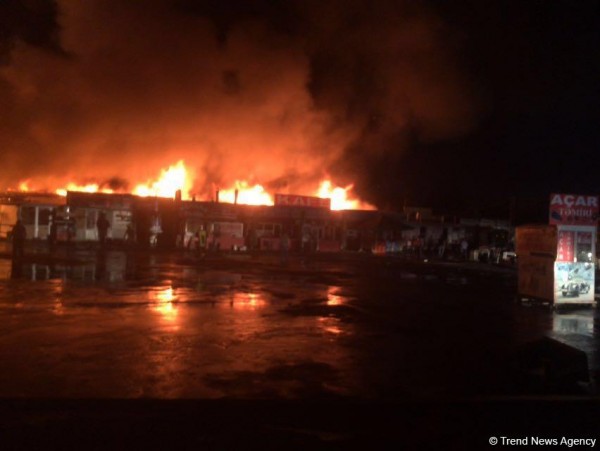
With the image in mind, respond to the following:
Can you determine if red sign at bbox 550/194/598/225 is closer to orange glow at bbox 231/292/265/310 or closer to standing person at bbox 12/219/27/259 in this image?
orange glow at bbox 231/292/265/310

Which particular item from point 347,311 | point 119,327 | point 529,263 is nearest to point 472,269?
point 529,263

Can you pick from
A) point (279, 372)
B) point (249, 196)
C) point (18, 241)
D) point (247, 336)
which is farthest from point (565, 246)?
point (249, 196)

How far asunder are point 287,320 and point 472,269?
1982 cm

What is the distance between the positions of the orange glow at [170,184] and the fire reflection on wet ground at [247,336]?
25.2 m

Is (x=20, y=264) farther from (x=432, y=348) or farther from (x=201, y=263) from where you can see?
(x=432, y=348)

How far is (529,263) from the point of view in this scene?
14.4 meters

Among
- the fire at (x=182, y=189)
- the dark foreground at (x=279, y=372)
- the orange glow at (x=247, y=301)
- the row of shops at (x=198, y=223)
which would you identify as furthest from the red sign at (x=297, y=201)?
the dark foreground at (x=279, y=372)

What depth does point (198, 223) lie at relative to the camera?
34.2 metres

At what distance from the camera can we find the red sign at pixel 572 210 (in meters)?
13.5

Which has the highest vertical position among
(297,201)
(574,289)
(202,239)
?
(297,201)

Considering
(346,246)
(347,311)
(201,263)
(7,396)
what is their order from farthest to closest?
(346,246) < (201,263) < (347,311) < (7,396)

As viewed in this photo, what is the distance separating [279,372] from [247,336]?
2004 millimetres

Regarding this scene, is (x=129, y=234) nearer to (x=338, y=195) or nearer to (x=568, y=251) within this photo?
(x=338, y=195)

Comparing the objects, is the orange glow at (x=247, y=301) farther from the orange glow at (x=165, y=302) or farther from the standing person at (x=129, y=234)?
the standing person at (x=129, y=234)
